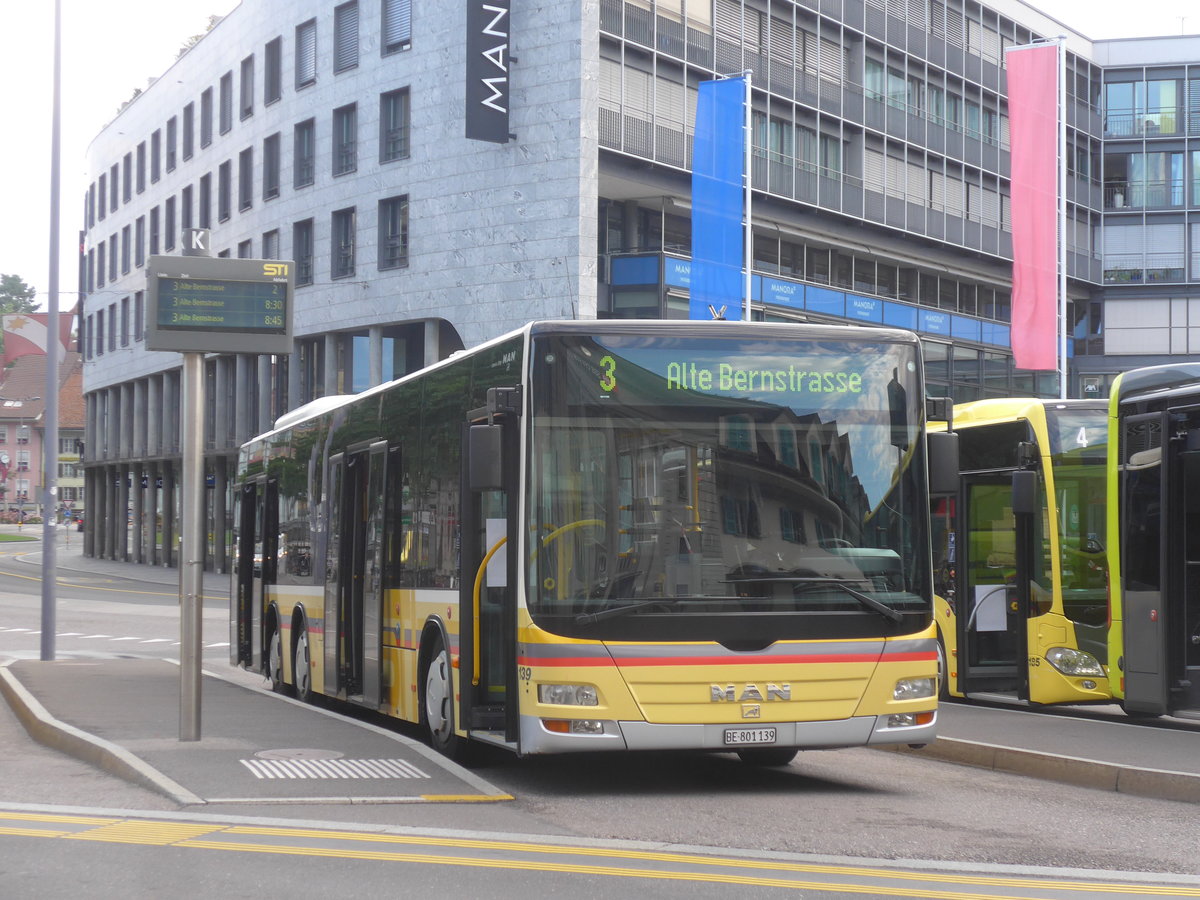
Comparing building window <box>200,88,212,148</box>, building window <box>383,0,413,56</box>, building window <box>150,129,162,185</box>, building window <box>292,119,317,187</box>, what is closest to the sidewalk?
building window <box>383,0,413,56</box>

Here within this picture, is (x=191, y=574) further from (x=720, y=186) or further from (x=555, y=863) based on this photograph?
(x=720, y=186)

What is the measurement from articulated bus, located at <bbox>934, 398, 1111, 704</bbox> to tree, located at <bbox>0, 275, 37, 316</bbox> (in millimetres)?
145312

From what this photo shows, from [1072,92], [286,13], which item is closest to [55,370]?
[286,13]

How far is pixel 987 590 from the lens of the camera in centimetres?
1591

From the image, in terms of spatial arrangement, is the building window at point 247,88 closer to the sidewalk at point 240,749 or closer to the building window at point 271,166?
the building window at point 271,166

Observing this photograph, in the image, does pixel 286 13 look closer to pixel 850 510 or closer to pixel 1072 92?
pixel 1072 92

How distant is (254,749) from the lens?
11.6m

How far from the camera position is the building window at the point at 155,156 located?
65.4 meters

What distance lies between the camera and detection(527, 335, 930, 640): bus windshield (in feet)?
32.0

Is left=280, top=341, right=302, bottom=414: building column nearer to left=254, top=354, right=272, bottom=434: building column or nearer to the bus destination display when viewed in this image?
left=254, top=354, right=272, bottom=434: building column

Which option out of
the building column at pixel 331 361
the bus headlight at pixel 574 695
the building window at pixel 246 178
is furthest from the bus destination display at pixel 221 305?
the building window at pixel 246 178

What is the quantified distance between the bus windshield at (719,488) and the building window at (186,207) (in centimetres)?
5353

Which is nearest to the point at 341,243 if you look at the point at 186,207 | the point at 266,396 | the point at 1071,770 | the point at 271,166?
the point at 271,166

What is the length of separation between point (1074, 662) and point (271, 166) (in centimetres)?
4053
